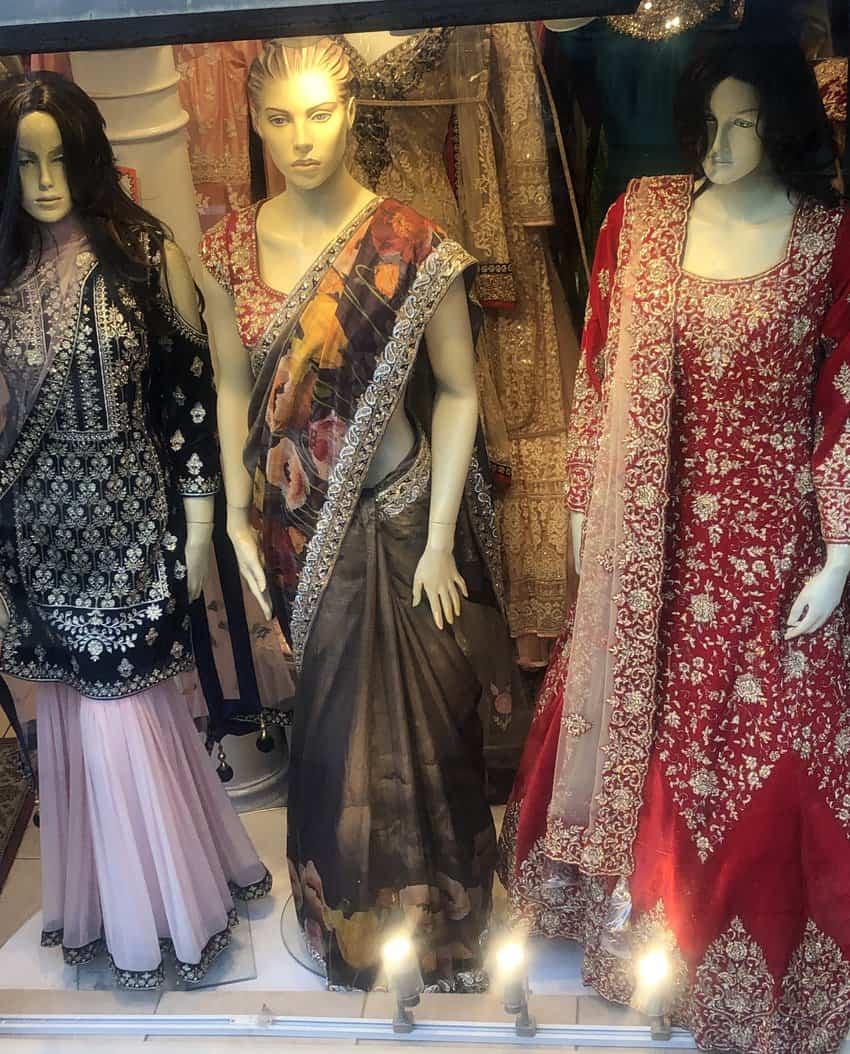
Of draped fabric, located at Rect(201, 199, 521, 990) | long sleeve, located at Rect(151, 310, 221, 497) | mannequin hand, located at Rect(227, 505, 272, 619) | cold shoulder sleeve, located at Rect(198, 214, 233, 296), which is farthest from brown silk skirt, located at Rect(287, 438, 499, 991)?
cold shoulder sleeve, located at Rect(198, 214, 233, 296)

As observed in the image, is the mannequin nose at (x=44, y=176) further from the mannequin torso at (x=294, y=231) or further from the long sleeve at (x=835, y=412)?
the long sleeve at (x=835, y=412)

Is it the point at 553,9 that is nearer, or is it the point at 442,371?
the point at 553,9

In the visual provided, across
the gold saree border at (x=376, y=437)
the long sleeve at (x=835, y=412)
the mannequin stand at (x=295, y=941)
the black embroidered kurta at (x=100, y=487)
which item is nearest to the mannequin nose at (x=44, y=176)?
the black embroidered kurta at (x=100, y=487)

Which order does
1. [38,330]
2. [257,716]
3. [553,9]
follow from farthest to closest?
[257,716] → [38,330] → [553,9]

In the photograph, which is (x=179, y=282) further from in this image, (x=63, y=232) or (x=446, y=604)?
(x=446, y=604)

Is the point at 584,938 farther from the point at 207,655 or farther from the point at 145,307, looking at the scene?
the point at 145,307

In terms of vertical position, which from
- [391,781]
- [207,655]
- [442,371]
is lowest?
[391,781]

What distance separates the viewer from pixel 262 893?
2250 millimetres

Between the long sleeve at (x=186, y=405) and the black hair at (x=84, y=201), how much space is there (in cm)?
6

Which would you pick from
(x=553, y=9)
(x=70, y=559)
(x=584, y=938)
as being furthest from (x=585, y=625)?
(x=553, y=9)

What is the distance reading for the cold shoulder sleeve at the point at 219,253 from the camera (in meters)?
1.75

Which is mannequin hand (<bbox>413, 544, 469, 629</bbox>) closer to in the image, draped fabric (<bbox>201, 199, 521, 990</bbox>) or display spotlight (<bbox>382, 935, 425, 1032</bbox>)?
draped fabric (<bbox>201, 199, 521, 990</bbox>)

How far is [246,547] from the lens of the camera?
75.0 inches

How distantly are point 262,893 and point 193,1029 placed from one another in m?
0.27
